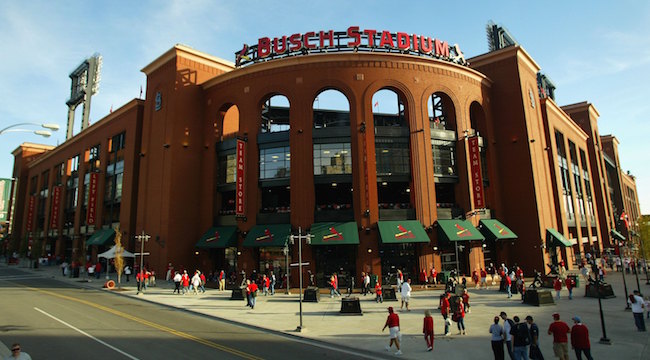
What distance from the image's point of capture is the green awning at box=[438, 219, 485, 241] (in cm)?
3269

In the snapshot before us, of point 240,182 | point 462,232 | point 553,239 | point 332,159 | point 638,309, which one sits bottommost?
point 638,309

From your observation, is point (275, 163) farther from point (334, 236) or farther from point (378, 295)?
point (378, 295)

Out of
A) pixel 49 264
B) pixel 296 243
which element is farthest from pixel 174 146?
pixel 49 264

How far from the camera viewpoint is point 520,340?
11680 millimetres

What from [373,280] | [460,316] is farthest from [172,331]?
[373,280]

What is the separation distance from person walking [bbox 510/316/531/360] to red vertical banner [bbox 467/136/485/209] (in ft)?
82.0

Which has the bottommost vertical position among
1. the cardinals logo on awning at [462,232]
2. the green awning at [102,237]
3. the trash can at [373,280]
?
the trash can at [373,280]

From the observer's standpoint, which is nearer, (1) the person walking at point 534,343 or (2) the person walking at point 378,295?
(1) the person walking at point 534,343

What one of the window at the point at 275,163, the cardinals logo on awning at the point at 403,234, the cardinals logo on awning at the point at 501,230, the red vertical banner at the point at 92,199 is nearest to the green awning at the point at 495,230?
the cardinals logo on awning at the point at 501,230

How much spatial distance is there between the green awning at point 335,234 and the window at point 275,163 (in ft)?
20.9

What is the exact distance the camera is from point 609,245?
65188 millimetres

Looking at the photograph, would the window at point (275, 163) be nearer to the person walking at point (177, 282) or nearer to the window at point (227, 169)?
the window at point (227, 169)

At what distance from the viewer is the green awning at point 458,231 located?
32.7 m

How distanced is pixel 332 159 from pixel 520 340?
24.8m
